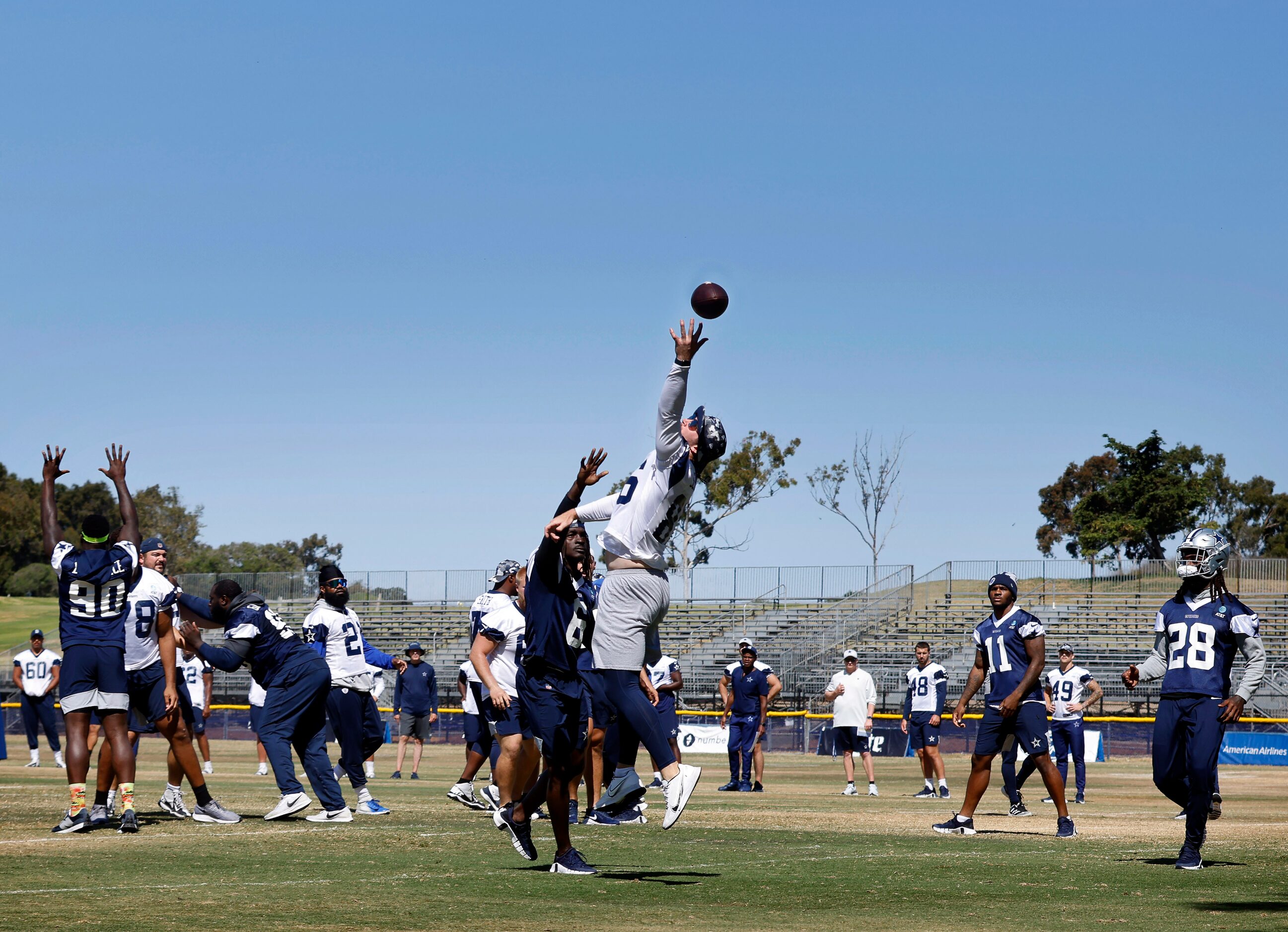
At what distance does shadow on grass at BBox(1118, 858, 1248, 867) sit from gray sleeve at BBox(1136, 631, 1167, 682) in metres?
1.29

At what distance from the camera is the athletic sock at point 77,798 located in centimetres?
1144

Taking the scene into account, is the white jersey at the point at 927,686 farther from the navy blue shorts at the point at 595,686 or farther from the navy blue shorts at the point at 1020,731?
the navy blue shorts at the point at 595,686

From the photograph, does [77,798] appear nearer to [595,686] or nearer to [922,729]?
[595,686]

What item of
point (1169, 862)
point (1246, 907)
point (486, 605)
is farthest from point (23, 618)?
point (1246, 907)

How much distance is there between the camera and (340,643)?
1462cm

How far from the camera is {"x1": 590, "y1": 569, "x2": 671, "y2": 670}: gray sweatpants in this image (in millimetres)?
8719

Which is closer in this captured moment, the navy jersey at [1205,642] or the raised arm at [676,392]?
the raised arm at [676,392]

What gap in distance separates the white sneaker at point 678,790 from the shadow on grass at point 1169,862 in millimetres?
3918

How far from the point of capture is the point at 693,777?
27.7ft

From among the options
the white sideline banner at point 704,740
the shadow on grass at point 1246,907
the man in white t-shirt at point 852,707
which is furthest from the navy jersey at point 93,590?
the white sideline banner at point 704,740

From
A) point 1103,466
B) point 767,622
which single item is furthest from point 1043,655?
point 1103,466

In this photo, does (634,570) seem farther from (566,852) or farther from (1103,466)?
(1103,466)

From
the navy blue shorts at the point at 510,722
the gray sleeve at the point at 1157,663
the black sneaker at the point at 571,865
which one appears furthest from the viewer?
the gray sleeve at the point at 1157,663

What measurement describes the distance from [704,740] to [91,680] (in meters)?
23.9
